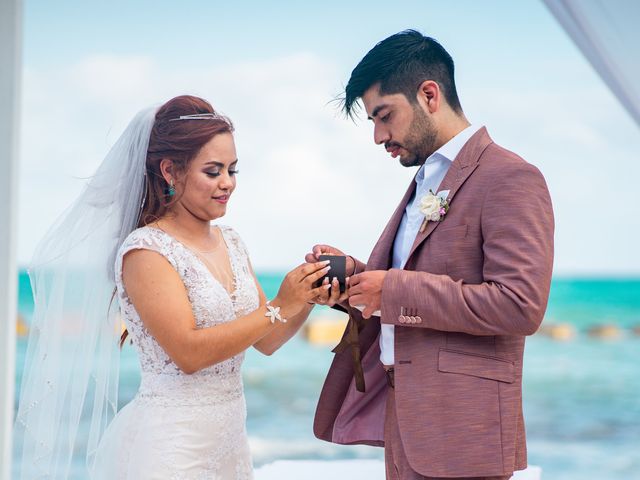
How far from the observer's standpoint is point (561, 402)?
35.2ft

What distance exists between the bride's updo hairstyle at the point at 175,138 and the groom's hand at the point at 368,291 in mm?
625

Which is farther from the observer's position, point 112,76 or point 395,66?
point 112,76

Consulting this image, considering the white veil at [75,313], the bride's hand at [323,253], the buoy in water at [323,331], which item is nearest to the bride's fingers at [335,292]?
the bride's hand at [323,253]

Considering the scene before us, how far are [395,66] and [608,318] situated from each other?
44.9 feet

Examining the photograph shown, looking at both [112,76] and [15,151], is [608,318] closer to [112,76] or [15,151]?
[112,76]

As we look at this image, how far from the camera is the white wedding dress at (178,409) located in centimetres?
215

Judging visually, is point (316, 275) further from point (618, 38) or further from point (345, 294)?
point (618, 38)

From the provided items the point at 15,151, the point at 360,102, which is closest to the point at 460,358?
the point at 360,102

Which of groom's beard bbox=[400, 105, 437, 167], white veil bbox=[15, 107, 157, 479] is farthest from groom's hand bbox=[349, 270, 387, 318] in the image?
white veil bbox=[15, 107, 157, 479]

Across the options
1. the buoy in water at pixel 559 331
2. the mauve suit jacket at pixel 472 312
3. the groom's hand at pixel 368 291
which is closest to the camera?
the mauve suit jacket at pixel 472 312

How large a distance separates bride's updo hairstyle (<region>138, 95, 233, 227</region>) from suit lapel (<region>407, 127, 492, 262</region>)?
67cm

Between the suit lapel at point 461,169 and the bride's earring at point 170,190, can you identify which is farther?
the bride's earring at point 170,190

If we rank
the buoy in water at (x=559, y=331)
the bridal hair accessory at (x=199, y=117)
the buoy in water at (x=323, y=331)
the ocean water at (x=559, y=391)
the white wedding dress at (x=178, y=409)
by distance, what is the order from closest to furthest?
1. the white wedding dress at (x=178, y=409)
2. the bridal hair accessory at (x=199, y=117)
3. the ocean water at (x=559, y=391)
4. the buoy in water at (x=323, y=331)
5. the buoy in water at (x=559, y=331)

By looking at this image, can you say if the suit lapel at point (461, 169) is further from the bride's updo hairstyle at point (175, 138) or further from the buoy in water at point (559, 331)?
the buoy in water at point (559, 331)
